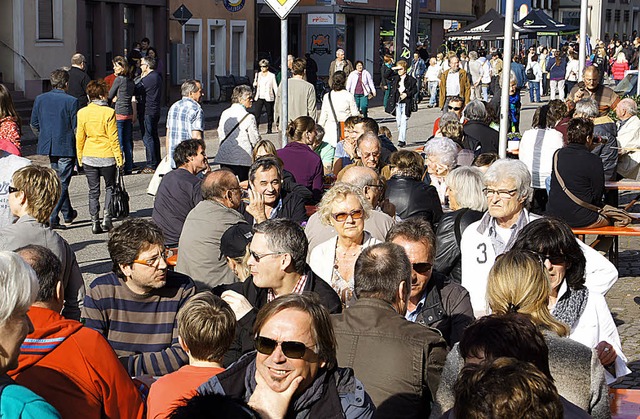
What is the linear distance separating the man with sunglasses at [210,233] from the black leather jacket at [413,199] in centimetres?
143

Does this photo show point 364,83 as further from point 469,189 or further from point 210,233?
point 210,233

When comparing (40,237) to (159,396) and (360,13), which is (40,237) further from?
(360,13)

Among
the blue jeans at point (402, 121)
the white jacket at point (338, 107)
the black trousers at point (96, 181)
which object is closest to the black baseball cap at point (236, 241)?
the black trousers at point (96, 181)

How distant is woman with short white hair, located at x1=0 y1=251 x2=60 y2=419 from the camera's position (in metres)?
3.17

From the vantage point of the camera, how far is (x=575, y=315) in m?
5.27

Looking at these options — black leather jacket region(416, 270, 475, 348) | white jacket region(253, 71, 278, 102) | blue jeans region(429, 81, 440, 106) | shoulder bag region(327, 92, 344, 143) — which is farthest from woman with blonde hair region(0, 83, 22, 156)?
blue jeans region(429, 81, 440, 106)

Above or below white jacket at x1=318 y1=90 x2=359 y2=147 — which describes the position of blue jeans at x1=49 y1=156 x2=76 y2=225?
below

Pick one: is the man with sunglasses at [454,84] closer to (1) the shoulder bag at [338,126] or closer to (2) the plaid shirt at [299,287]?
(1) the shoulder bag at [338,126]

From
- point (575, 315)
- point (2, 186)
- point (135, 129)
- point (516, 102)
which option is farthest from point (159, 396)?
point (135, 129)

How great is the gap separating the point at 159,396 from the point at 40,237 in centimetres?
220

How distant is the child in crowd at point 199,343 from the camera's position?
14.4 ft

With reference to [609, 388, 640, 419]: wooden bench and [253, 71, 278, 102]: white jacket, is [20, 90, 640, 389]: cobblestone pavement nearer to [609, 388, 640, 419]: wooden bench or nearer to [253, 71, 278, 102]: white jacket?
[609, 388, 640, 419]: wooden bench

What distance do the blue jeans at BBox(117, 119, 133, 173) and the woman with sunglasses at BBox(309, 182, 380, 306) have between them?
36.6 feet

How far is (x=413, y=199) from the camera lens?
8.34 meters
